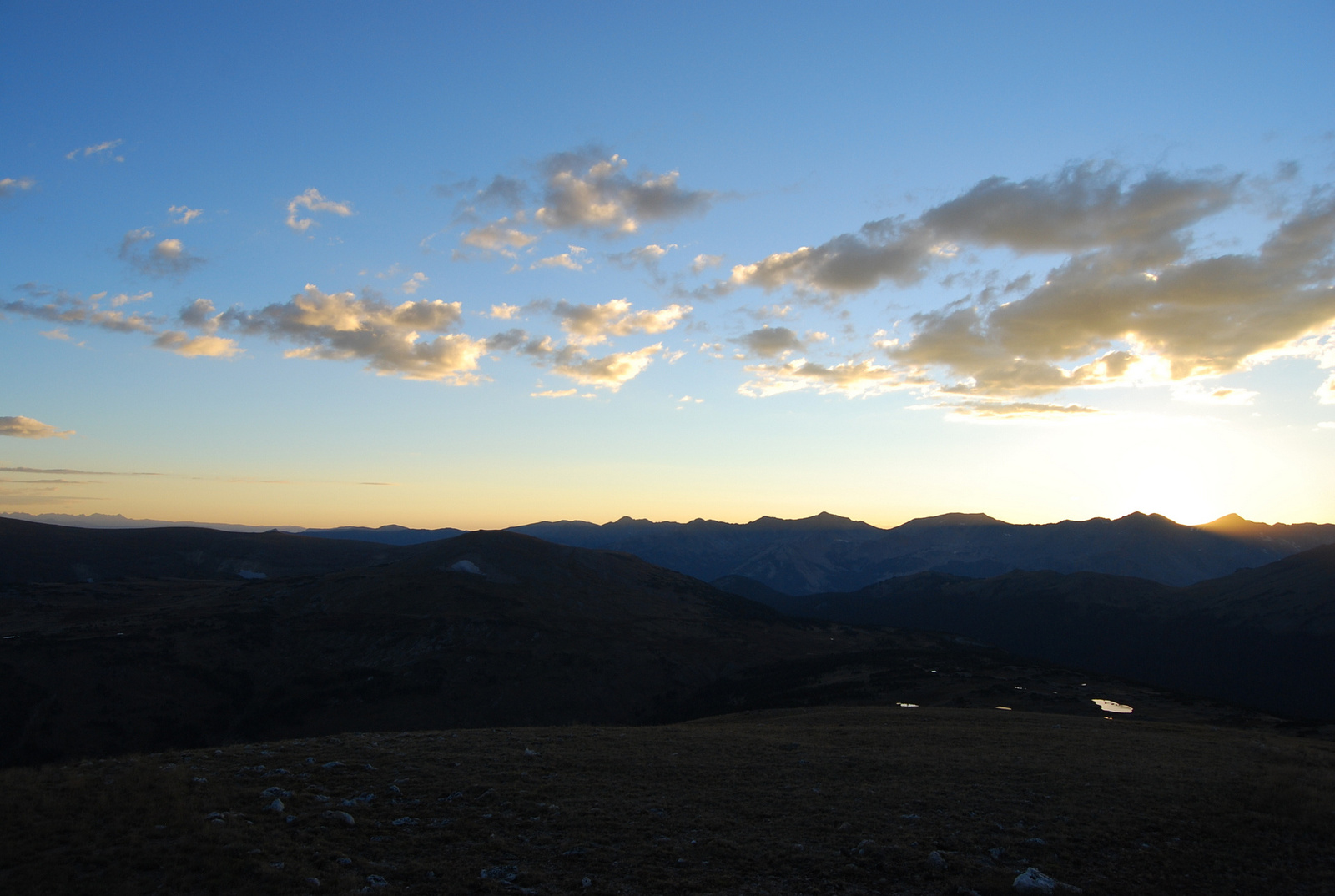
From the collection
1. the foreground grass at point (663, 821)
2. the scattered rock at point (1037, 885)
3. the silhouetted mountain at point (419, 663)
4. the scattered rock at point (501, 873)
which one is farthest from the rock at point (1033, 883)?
the silhouetted mountain at point (419, 663)

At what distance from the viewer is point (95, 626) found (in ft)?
336

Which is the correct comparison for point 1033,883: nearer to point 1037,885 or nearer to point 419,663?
point 1037,885

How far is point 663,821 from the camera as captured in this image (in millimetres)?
18500

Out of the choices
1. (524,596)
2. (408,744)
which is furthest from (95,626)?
(408,744)

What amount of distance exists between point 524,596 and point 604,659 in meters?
35.1

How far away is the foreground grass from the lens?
567 inches

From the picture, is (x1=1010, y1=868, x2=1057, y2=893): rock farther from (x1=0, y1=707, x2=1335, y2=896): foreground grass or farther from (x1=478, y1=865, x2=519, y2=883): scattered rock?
(x1=478, y1=865, x2=519, y2=883): scattered rock

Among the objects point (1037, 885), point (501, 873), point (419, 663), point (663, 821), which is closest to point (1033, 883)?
point (1037, 885)

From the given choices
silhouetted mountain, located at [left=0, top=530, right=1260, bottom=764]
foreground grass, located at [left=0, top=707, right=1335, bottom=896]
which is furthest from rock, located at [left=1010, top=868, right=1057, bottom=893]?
silhouetted mountain, located at [left=0, top=530, right=1260, bottom=764]

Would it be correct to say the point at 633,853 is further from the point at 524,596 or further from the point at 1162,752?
the point at 524,596

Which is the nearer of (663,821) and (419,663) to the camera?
(663,821)

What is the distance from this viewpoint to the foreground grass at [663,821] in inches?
567

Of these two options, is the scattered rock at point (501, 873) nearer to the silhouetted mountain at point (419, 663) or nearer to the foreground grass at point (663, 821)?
the foreground grass at point (663, 821)

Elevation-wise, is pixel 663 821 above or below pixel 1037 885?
below
